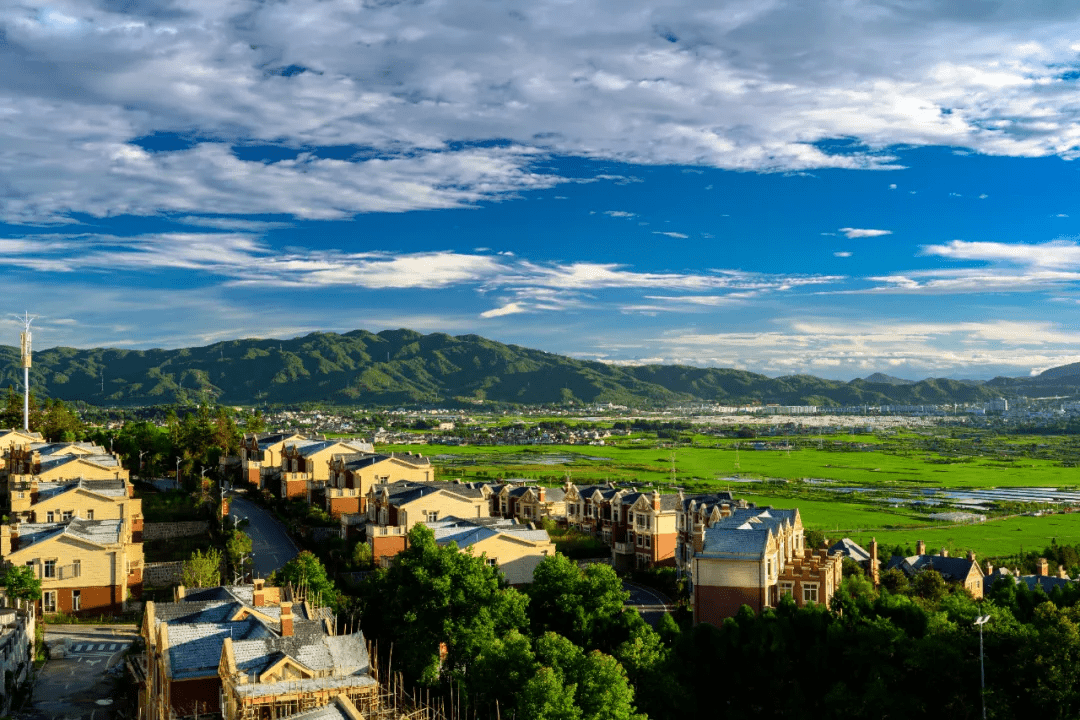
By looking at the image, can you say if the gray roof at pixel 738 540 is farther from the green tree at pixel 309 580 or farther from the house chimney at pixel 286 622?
the house chimney at pixel 286 622

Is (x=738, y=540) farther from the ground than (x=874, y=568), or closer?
farther from the ground

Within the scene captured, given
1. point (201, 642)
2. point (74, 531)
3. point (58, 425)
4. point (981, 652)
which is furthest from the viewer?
point (58, 425)

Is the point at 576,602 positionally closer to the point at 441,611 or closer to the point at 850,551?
the point at 441,611

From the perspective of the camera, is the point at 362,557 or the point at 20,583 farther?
the point at 362,557

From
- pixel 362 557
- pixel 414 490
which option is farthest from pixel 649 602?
pixel 362 557

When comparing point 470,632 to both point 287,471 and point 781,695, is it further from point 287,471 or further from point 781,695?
point 287,471

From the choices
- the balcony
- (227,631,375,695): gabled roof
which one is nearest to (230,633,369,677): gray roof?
(227,631,375,695): gabled roof

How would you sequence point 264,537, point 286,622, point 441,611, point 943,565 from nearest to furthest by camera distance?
point 286,622 < point 441,611 < point 943,565 < point 264,537

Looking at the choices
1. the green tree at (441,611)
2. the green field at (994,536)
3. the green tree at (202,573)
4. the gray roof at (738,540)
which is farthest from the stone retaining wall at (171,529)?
the green field at (994,536)
